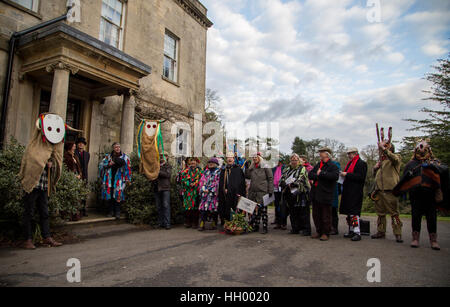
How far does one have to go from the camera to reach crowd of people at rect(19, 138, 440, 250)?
5.64 meters

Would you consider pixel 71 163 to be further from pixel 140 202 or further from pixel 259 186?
pixel 259 186

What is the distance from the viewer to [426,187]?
4984 mm

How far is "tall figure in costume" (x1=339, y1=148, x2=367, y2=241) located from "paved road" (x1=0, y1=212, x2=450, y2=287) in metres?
0.44

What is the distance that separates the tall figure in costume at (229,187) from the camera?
21.8 feet

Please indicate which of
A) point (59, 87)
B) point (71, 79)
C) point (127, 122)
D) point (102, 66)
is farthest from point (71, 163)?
point (71, 79)

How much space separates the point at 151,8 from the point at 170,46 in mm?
1781

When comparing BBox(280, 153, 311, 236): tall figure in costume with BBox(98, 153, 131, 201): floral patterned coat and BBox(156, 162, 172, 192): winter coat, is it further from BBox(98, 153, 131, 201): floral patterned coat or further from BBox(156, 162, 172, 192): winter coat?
BBox(98, 153, 131, 201): floral patterned coat

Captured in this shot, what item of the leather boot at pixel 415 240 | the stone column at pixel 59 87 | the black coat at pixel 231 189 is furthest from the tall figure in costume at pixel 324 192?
the stone column at pixel 59 87

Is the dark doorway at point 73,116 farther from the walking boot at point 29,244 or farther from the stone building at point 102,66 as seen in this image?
the walking boot at point 29,244

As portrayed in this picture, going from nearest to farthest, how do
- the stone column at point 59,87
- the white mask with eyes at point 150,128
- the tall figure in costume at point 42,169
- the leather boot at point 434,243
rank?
1. the tall figure in costume at point 42,169
2. the leather boot at point 434,243
3. the stone column at point 59,87
4. the white mask with eyes at point 150,128

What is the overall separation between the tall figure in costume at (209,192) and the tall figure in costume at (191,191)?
8.7 inches

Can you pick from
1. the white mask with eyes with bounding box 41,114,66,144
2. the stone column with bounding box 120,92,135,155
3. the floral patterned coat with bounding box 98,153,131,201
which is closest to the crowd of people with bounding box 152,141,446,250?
the floral patterned coat with bounding box 98,153,131,201
